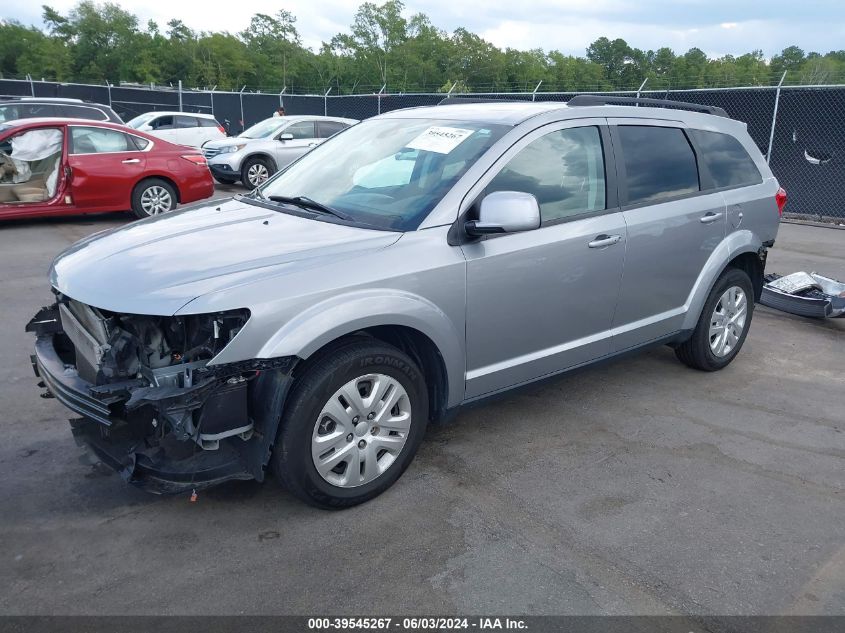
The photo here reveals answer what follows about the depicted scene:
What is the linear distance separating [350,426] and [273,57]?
290 feet

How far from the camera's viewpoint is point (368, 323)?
125 inches

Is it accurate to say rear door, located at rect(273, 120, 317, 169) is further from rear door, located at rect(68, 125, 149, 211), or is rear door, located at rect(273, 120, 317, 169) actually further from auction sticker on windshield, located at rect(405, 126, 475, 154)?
auction sticker on windshield, located at rect(405, 126, 475, 154)

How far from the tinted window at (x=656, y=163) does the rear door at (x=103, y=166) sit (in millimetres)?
8024

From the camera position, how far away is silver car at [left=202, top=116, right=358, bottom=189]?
49.5ft

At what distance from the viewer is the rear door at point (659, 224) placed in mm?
4348

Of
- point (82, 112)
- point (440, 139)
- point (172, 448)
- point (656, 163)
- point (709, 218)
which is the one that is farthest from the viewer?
point (82, 112)

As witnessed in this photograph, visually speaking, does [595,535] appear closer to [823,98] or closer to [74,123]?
[74,123]

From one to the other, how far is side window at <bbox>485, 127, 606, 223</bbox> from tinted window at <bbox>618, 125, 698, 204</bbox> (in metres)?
0.28

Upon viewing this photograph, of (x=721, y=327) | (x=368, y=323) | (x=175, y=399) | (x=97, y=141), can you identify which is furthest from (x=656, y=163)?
(x=97, y=141)

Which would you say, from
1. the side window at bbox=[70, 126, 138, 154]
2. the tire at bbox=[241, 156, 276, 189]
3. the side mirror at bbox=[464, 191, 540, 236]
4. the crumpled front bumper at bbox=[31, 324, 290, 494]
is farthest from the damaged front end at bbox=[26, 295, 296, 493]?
the tire at bbox=[241, 156, 276, 189]

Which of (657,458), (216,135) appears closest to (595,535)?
(657,458)

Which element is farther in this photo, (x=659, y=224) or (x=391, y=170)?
(x=659, y=224)

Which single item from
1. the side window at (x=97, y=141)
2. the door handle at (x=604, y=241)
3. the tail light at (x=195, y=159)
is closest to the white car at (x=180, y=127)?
the tail light at (x=195, y=159)

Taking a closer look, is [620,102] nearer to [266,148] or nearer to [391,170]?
[391,170]
